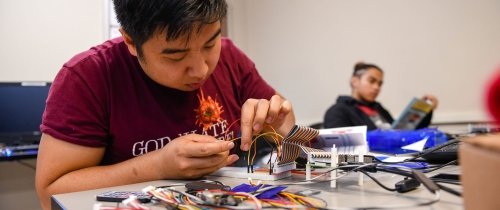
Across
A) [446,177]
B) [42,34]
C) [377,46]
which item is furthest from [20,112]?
[377,46]

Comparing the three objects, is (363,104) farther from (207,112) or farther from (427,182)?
(427,182)

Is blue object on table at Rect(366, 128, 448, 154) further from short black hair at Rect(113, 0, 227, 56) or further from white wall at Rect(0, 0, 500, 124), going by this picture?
white wall at Rect(0, 0, 500, 124)

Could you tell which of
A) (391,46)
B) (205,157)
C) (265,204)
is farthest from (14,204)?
(391,46)

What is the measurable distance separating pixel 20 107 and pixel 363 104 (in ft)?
7.22

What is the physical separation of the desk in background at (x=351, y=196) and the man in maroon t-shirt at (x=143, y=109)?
0.23 ft

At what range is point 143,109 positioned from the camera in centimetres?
93

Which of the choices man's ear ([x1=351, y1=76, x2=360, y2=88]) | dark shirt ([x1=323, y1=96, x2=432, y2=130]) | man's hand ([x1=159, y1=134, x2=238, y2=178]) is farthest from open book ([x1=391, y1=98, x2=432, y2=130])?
man's hand ([x1=159, y1=134, x2=238, y2=178])

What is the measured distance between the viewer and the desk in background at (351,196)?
0.52 meters

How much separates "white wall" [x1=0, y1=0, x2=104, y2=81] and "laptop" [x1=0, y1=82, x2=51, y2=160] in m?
0.16

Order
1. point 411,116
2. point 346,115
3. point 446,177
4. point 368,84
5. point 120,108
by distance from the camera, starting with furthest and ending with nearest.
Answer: point 368,84 < point 346,115 < point 411,116 < point 120,108 < point 446,177

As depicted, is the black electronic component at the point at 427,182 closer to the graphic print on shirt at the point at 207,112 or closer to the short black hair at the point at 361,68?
the graphic print on shirt at the point at 207,112

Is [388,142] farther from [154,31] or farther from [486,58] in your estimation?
[486,58]

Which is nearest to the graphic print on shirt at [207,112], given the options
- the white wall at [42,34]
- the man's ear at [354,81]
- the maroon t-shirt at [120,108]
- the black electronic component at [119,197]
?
the maroon t-shirt at [120,108]

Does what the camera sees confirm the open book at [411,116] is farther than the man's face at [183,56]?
Yes
